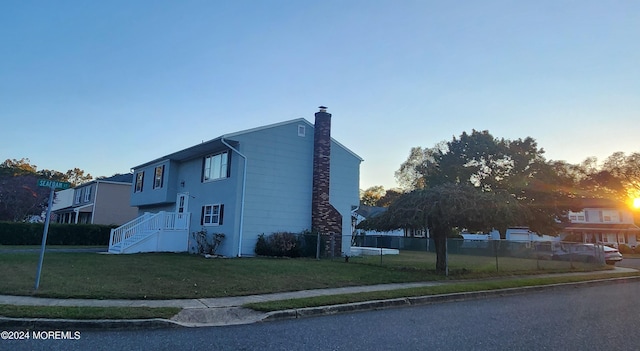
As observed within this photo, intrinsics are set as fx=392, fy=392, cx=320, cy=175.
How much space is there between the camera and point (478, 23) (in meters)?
12.6

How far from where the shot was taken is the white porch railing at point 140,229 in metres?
19.1

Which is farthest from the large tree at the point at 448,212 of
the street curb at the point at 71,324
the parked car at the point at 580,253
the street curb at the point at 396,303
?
the street curb at the point at 71,324

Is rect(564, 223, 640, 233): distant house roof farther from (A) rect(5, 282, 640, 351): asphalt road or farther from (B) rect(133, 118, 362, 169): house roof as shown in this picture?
(A) rect(5, 282, 640, 351): asphalt road

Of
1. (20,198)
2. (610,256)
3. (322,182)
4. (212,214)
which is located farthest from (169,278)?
(20,198)

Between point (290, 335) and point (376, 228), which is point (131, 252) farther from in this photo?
point (290, 335)

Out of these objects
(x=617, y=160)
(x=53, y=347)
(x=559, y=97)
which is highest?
(x=617, y=160)

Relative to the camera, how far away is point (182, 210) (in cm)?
2244

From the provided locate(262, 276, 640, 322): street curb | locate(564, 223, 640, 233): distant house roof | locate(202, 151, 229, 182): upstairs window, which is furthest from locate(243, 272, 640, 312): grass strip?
locate(564, 223, 640, 233): distant house roof

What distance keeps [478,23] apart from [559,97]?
4549 millimetres

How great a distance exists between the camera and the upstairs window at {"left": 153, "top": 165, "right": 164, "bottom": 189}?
2376 cm

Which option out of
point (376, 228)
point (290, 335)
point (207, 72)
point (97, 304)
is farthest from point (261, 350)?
point (207, 72)

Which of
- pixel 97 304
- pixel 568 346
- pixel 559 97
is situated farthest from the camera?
pixel 559 97

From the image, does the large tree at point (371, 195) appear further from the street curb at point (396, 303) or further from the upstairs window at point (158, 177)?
the street curb at point (396, 303)

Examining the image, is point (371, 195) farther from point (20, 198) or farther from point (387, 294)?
point (387, 294)
